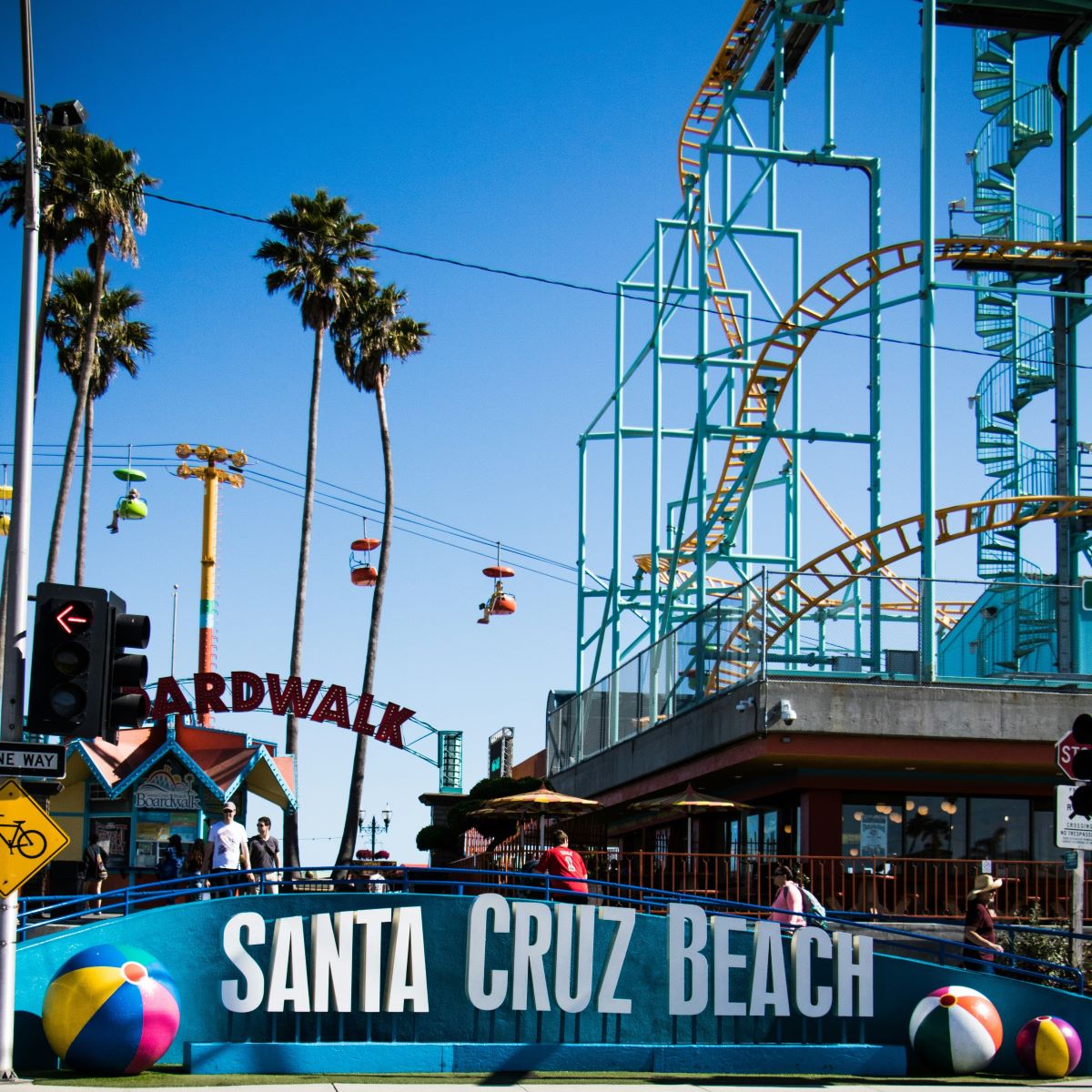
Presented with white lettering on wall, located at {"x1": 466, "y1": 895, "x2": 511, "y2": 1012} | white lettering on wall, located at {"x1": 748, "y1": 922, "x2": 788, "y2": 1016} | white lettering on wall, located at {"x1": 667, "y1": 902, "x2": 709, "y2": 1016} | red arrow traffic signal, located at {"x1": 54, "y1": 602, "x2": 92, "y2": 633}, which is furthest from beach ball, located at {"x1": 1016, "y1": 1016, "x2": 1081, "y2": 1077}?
red arrow traffic signal, located at {"x1": 54, "y1": 602, "x2": 92, "y2": 633}

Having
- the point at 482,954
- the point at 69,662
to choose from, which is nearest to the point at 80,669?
the point at 69,662

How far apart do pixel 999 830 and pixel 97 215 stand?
27951 mm

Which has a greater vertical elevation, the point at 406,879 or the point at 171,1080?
the point at 406,879

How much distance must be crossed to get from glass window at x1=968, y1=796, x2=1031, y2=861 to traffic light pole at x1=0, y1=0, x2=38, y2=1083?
14290mm

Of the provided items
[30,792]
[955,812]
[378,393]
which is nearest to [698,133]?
[378,393]

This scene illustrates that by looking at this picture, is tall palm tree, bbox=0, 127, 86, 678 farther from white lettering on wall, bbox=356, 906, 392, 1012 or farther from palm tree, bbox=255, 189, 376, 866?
white lettering on wall, bbox=356, 906, 392, 1012

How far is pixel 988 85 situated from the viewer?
33281 millimetres

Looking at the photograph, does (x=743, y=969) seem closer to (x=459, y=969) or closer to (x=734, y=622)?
(x=459, y=969)

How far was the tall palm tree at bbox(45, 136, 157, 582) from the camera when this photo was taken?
41.3m

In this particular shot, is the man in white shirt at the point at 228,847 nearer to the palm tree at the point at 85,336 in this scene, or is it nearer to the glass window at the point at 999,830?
the glass window at the point at 999,830

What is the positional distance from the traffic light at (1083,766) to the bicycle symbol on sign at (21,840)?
31.2 feet

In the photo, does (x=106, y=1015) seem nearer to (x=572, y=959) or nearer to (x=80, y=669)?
(x=80, y=669)

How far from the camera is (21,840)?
13180mm

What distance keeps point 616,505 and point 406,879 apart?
929 inches
